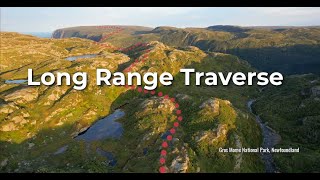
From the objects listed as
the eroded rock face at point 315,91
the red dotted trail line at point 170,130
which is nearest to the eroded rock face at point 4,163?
the red dotted trail line at point 170,130

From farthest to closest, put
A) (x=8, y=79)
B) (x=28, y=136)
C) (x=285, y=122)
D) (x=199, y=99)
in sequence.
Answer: (x=8, y=79) < (x=285, y=122) < (x=199, y=99) < (x=28, y=136)

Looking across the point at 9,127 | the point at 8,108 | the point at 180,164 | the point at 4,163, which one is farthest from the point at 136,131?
the point at 8,108

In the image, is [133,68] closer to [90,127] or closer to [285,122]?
[90,127]

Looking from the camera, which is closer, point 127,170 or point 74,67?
point 127,170

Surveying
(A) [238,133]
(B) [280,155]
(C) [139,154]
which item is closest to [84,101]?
(C) [139,154]

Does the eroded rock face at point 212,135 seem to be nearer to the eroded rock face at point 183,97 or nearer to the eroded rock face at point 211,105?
the eroded rock face at point 211,105

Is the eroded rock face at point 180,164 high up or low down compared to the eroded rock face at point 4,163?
up

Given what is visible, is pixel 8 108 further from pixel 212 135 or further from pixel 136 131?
pixel 212 135

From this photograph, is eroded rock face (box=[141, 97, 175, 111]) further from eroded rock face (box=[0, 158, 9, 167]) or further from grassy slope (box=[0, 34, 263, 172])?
eroded rock face (box=[0, 158, 9, 167])
